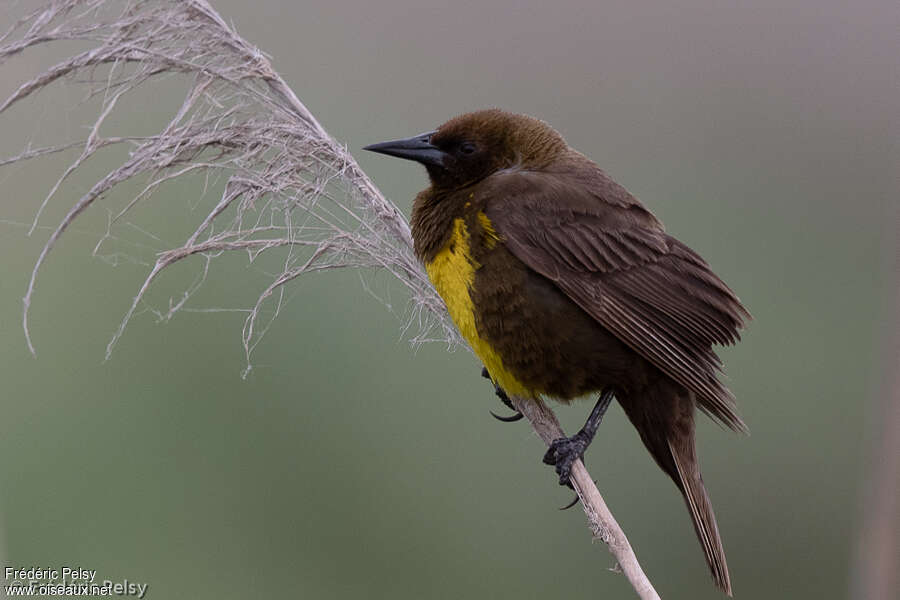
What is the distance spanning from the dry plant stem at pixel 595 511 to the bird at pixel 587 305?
60 mm

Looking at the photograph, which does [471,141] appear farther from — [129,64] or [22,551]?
[22,551]

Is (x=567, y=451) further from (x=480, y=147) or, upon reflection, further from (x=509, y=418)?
(x=480, y=147)

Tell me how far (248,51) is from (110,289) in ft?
3.87

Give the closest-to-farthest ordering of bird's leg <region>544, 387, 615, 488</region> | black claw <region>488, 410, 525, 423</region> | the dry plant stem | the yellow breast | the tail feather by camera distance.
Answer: the dry plant stem, the tail feather, bird's leg <region>544, 387, 615, 488</region>, the yellow breast, black claw <region>488, 410, 525, 423</region>

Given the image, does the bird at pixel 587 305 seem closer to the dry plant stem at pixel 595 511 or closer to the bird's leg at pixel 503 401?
the dry plant stem at pixel 595 511

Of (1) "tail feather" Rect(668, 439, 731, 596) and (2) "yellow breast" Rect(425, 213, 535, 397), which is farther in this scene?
(2) "yellow breast" Rect(425, 213, 535, 397)

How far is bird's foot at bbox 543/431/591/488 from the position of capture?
2.82 metres

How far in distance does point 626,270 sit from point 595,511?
92cm

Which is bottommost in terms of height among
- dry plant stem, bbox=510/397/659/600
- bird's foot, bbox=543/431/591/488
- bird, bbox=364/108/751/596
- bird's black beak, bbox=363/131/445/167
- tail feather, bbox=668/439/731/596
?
tail feather, bbox=668/439/731/596

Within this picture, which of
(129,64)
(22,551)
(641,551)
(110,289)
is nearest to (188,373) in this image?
(110,289)

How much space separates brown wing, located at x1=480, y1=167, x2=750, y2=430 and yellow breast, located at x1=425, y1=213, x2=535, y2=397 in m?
0.10

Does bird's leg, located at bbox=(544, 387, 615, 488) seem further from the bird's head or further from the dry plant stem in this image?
the bird's head

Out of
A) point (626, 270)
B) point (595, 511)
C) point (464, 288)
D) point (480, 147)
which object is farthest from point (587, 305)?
point (595, 511)

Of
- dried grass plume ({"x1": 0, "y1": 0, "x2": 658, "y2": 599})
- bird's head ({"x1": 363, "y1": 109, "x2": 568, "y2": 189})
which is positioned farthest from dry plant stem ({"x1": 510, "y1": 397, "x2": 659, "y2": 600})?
bird's head ({"x1": 363, "y1": 109, "x2": 568, "y2": 189})
